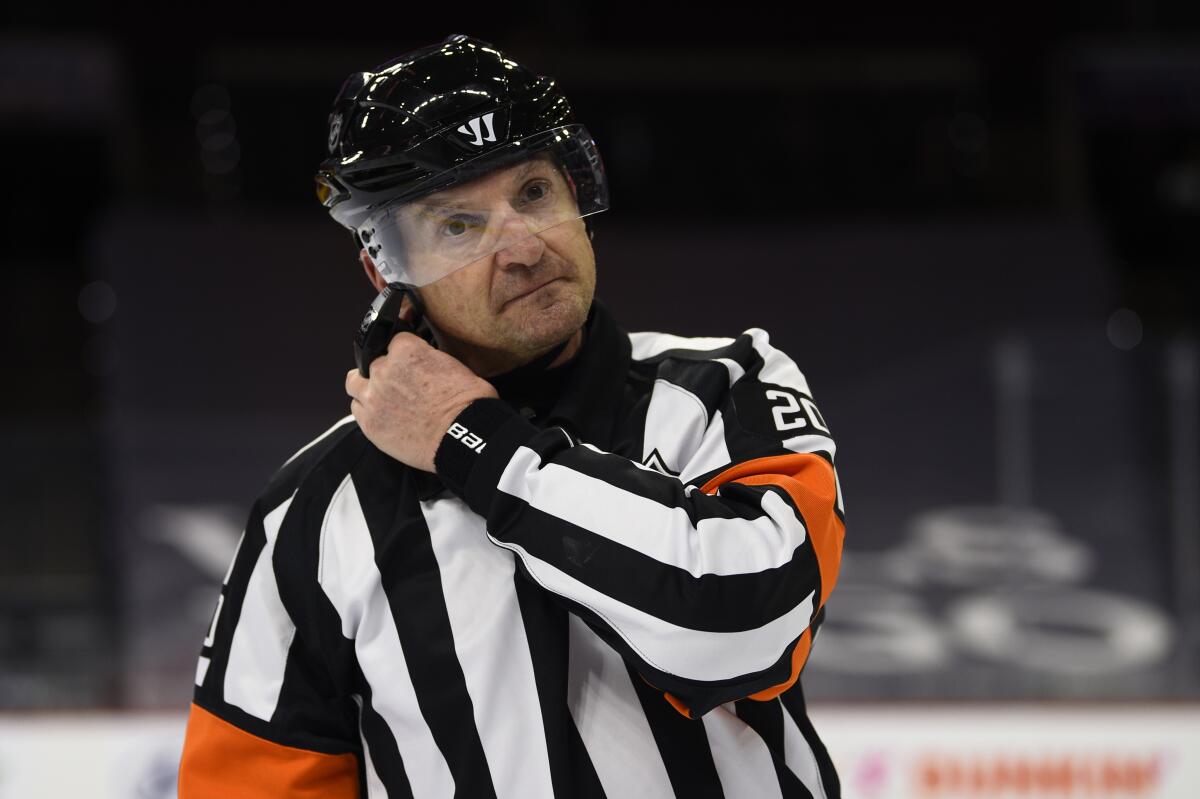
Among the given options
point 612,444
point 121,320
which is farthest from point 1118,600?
point 121,320

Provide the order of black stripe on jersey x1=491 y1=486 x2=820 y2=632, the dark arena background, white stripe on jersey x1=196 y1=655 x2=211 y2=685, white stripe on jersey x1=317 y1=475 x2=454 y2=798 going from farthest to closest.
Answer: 1. the dark arena background
2. white stripe on jersey x1=196 y1=655 x2=211 y2=685
3. white stripe on jersey x1=317 y1=475 x2=454 y2=798
4. black stripe on jersey x1=491 y1=486 x2=820 y2=632

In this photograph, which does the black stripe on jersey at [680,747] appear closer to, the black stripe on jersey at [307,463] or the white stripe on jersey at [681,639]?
the white stripe on jersey at [681,639]

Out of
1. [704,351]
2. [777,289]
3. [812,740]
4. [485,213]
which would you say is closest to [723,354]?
[704,351]

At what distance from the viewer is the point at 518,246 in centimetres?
99

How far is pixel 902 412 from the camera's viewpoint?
11.9ft

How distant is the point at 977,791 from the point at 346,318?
3051 millimetres

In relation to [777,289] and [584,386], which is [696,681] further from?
[777,289]

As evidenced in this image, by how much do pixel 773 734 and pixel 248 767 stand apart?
0.43 m

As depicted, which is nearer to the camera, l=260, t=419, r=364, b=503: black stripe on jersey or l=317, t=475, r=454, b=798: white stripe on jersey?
l=317, t=475, r=454, b=798: white stripe on jersey

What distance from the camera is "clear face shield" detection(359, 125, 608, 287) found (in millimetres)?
995

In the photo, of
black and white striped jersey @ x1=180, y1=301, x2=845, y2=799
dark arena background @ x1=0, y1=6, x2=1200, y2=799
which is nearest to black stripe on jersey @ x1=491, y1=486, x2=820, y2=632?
black and white striped jersey @ x1=180, y1=301, x2=845, y2=799

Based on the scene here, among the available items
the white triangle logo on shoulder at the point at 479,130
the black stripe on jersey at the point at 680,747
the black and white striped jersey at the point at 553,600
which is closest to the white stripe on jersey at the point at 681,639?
the black and white striped jersey at the point at 553,600

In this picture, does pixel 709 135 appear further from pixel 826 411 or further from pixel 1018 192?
pixel 826 411

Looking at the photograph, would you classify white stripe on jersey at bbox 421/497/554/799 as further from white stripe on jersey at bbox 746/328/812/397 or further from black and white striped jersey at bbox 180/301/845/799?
white stripe on jersey at bbox 746/328/812/397
